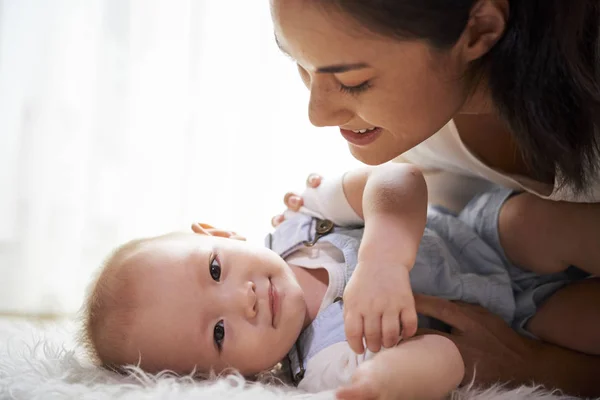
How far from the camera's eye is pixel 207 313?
1.06 metres

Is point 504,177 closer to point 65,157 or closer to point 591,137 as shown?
point 591,137

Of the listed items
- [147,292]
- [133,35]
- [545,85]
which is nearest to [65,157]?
[133,35]

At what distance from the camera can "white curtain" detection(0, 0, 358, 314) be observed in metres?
1.75

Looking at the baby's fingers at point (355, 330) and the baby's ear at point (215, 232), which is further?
the baby's ear at point (215, 232)

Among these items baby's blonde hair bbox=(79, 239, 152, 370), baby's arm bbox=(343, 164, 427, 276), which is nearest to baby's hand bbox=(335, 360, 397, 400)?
baby's arm bbox=(343, 164, 427, 276)

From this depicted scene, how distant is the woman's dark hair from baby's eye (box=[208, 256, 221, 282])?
0.47m

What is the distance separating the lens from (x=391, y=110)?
90 cm

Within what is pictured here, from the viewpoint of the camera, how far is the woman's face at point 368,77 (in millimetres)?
833

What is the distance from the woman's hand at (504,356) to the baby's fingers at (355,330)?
0.19 m

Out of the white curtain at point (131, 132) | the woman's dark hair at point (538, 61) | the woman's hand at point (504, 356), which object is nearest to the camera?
the woman's dark hair at point (538, 61)

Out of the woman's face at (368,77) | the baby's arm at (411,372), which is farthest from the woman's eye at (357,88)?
the baby's arm at (411,372)

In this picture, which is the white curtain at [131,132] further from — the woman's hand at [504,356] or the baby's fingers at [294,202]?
the woman's hand at [504,356]

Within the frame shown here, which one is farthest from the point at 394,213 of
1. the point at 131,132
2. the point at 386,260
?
the point at 131,132

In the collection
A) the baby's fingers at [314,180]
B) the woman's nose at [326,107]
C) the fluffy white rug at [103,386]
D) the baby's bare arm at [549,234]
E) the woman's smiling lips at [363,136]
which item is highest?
the woman's nose at [326,107]
